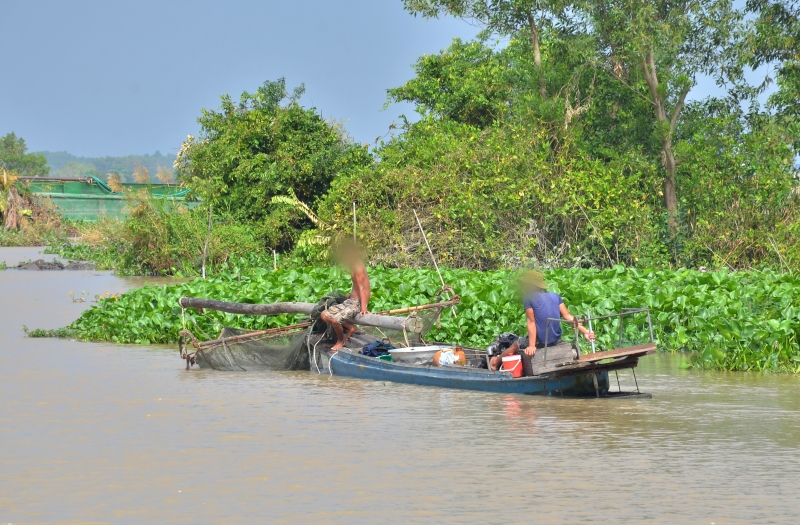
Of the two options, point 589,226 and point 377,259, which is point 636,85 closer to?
point 589,226

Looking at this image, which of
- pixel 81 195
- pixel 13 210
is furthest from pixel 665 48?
pixel 81 195

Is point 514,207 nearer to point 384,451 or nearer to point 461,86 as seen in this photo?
point 461,86

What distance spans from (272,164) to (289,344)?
16616 mm

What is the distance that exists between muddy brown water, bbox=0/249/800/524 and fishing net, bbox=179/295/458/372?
2.00 feet

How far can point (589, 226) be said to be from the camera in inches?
866

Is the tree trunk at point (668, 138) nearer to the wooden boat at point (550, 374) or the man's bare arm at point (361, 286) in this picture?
the man's bare arm at point (361, 286)

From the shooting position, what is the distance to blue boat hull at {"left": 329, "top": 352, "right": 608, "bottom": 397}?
10.6 metres

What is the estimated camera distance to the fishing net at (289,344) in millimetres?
13156

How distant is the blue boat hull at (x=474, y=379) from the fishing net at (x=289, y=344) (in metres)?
0.92

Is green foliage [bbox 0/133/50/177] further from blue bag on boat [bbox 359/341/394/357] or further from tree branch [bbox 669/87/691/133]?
blue bag on boat [bbox 359/341/394/357]

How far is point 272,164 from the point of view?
96.9ft

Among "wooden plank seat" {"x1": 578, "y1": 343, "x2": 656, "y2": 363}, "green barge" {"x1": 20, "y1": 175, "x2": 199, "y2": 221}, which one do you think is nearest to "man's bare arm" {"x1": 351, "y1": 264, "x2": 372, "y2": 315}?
"wooden plank seat" {"x1": 578, "y1": 343, "x2": 656, "y2": 363}

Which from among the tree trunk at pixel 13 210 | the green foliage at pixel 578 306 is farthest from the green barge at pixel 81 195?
the green foliage at pixel 578 306

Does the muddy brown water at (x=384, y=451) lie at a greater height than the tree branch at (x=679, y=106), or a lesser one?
lesser
